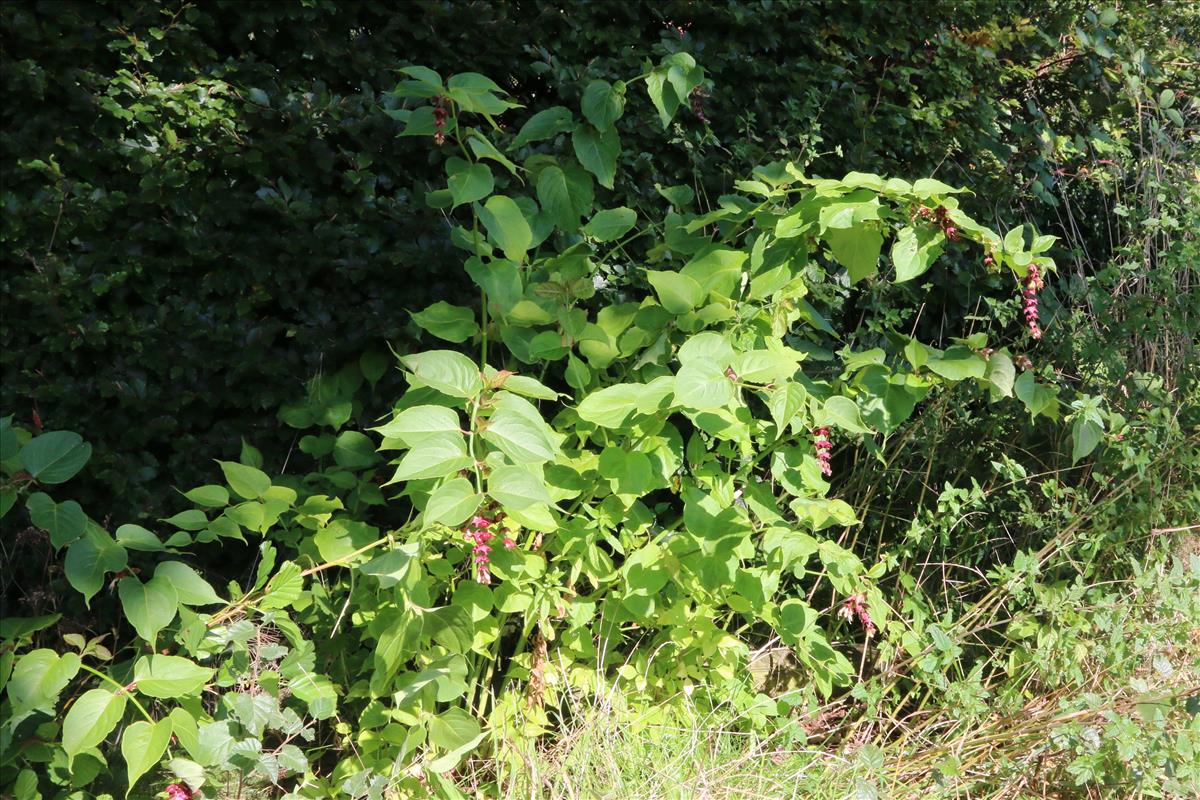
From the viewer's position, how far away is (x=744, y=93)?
11.2ft

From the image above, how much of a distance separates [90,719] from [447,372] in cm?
92

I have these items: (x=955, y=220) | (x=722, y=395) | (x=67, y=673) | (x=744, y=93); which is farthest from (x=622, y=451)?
(x=744, y=93)

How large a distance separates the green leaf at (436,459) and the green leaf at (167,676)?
0.59 meters

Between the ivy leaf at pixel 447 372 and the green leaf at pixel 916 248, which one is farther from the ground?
the green leaf at pixel 916 248

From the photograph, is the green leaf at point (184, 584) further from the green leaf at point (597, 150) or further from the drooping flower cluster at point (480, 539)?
the green leaf at point (597, 150)

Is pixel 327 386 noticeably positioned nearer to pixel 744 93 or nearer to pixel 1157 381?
pixel 744 93

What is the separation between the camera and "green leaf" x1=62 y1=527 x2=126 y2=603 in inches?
75.5

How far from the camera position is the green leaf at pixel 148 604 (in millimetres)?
1964

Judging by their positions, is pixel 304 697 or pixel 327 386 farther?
pixel 327 386

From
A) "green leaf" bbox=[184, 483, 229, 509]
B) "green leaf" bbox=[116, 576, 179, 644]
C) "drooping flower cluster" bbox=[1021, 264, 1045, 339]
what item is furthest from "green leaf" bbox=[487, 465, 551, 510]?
"drooping flower cluster" bbox=[1021, 264, 1045, 339]

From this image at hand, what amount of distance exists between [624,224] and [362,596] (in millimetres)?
1040

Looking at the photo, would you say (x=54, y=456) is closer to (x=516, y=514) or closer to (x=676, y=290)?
(x=516, y=514)

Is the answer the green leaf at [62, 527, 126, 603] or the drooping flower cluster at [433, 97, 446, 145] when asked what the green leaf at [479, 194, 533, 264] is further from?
the green leaf at [62, 527, 126, 603]

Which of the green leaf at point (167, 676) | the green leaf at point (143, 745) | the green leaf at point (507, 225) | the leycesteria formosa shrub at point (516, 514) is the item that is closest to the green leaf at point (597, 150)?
the leycesteria formosa shrub at point (516, 514)
